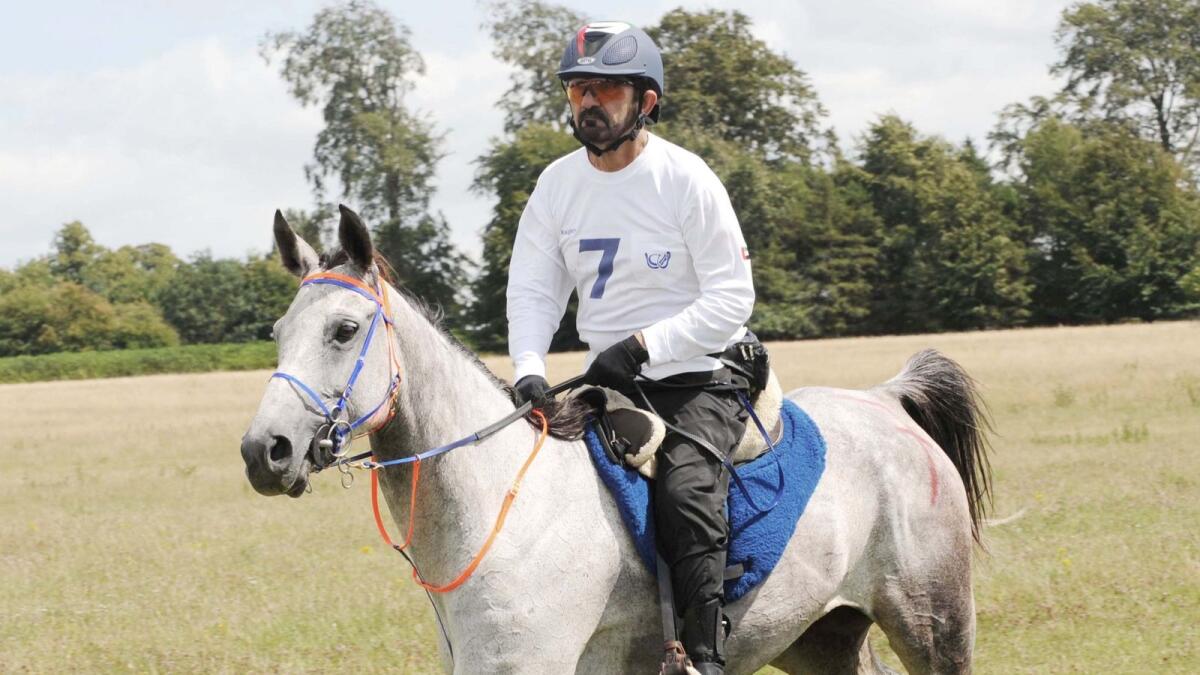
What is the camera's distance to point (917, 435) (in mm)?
6207

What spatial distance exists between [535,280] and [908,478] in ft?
6.35

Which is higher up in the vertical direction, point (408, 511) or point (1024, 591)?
point (408, 511)

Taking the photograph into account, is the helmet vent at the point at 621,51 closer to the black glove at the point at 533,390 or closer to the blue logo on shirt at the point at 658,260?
the blue logo on shirt at the point at 658,260

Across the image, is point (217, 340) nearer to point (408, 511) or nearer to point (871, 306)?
point (871, 306)

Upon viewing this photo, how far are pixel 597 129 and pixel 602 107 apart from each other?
0.30 feet

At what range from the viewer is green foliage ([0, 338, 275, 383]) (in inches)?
2110

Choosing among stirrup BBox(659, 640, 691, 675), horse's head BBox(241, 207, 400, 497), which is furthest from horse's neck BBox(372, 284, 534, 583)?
stirrup BBox(659, 640, 691, 675)

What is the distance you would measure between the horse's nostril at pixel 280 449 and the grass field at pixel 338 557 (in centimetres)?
433

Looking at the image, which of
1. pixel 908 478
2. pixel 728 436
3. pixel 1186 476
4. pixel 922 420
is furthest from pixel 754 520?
pixel 1186 476

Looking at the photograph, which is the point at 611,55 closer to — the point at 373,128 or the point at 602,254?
the point at 602,254

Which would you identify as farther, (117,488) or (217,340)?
(217,340)

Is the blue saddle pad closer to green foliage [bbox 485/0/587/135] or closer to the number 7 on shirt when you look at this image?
the number 7 on shirt

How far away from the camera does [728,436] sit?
5191 millimetres

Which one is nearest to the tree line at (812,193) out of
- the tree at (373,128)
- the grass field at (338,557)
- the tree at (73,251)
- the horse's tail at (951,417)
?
the tree at (373,128)
